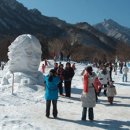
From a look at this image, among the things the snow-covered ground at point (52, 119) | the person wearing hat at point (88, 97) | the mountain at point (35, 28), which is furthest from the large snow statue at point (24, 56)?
the mountain at point (35, 28)

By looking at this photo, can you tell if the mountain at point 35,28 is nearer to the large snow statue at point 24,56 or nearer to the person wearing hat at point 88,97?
the large snow statue at point 24,56

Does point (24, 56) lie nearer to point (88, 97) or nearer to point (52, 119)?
point (52, 119)

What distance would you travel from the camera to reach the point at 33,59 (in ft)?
74.5

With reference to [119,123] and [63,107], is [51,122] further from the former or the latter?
[63,107]

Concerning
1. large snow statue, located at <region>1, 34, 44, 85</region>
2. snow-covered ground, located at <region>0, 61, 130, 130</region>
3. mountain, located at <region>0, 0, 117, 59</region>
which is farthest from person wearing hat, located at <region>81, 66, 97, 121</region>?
mountain, located at <region>0, 0, 117, 59</region>

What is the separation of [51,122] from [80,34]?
506 feet

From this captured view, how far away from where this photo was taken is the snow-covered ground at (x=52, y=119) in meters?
11.2

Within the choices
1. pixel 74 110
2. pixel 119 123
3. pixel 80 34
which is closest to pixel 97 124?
pixel 119 123

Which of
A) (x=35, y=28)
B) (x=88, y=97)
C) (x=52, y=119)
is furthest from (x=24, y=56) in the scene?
(x=35, y=28)

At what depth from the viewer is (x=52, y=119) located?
1221 centimetres

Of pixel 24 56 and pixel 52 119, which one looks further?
pixel 24 56

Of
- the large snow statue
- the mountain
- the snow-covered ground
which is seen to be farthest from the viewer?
the mountain

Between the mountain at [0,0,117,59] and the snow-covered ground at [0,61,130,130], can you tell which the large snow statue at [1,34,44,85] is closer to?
the snow-covered ground at [0,61,130,130]

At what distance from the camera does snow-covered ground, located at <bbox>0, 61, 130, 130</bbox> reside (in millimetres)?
11227
